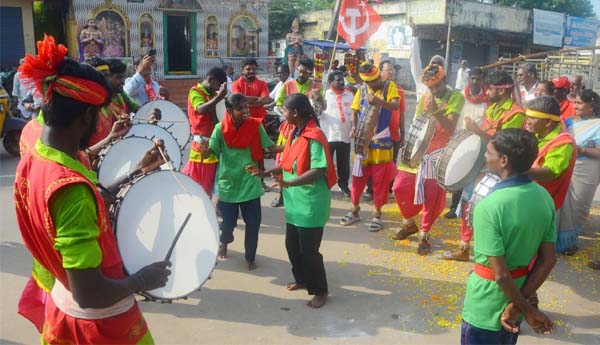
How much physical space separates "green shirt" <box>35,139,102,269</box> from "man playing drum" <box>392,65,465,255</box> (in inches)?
159

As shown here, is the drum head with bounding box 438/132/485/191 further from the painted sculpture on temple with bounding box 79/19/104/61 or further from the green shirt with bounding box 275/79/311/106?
the painted sculpture on temple with bounding box 79/19/104/61

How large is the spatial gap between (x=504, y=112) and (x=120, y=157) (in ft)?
11.9

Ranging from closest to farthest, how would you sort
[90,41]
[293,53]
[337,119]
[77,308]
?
[77,308] < [337,119] < [293,53] < [90,41]

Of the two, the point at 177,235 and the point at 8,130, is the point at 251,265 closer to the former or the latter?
the point at 177,235

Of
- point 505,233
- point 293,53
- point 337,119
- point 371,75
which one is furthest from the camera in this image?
point 293,53

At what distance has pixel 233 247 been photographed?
18.4 feet

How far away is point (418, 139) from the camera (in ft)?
17.4

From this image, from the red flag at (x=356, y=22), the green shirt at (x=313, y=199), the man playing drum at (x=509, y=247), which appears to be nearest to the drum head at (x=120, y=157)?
the green shirt at (x=313, y=199)

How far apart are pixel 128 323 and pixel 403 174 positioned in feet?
13.7

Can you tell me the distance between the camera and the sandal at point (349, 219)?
6.45 meters

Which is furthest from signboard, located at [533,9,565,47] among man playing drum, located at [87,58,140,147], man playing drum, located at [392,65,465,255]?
man playing drum, located at [87,58,140,147]

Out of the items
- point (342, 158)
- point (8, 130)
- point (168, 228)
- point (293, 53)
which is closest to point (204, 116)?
point (342, 158)

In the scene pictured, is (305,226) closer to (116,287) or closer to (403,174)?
(403,174)

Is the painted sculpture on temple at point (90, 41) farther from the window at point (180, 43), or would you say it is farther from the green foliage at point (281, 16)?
the green foliage at point (281, 16)
